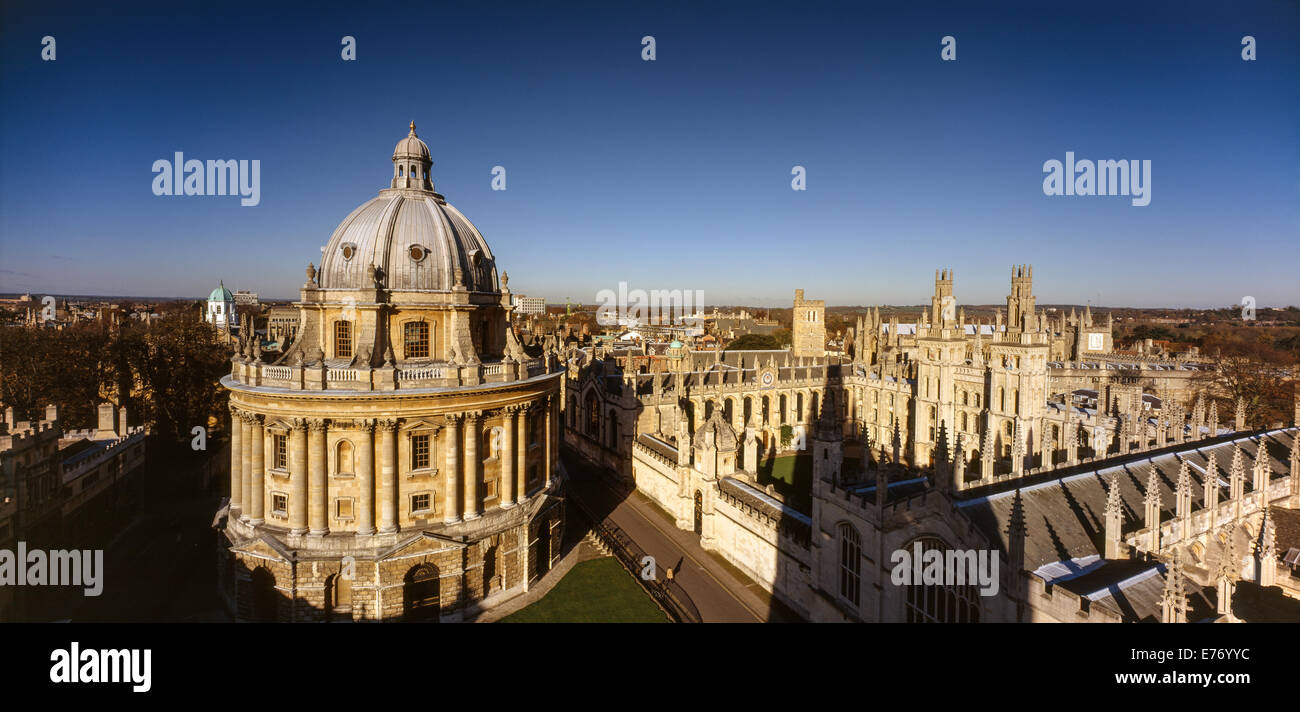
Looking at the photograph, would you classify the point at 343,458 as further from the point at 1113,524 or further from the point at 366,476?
the point at 1113,524

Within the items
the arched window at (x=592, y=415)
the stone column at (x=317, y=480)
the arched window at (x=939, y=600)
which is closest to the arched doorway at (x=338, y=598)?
the stone column at (x=317, y=480)

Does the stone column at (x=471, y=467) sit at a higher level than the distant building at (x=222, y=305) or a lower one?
lower

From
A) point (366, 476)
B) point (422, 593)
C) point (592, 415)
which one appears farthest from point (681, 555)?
point (592, 415)

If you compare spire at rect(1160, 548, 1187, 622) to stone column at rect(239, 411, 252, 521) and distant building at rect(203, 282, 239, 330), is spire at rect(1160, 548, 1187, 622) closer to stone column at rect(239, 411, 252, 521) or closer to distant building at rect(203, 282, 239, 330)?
stone column at rect(239, 411, 252, 521)

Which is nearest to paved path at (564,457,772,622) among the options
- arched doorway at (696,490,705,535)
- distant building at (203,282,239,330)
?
arched doorway at (696,490,705,535)
